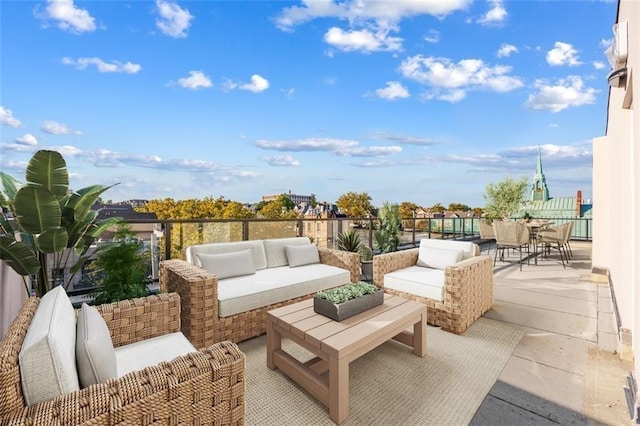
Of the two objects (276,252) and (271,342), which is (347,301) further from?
(276,252)

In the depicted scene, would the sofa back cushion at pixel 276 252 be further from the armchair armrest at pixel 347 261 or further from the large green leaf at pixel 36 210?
the large green leaf at pixel 36 210

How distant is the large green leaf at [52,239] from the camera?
221cm

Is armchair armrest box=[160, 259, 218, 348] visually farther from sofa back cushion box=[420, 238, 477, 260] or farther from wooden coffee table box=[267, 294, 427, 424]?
sofa back cushion box=[420, 238, 477, 260]

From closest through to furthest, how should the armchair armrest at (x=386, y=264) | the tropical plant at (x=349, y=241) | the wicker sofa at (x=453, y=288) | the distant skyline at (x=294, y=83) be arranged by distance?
1. the wicker sofa at (x=453, y=288)
2. the armchair armrest at (x=386, y=264)
3. the distant skyline at (x=294, y=83)
4. the tropical plant at (x=349, y=241)

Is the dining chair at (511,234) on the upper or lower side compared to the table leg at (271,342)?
upper

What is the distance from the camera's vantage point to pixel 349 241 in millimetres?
5484

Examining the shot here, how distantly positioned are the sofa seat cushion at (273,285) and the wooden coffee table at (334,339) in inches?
24.0

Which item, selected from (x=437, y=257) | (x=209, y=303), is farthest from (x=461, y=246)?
(x=209, y=303)

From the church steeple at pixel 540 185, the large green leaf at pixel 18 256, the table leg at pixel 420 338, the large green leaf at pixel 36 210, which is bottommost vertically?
the table leg at pixel 420 338

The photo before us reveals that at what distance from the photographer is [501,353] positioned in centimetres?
274

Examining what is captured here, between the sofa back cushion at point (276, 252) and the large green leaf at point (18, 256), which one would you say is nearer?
the large green leaf at point (18, 256)

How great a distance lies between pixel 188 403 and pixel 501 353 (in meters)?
2.84

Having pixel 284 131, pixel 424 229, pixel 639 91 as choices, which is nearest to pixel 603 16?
pixel 639 91

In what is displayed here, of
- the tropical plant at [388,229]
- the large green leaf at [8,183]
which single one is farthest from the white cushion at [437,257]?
the large green leaf at [8,183]
